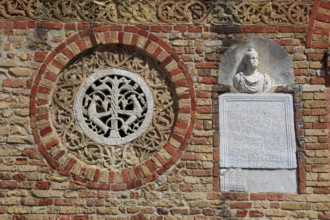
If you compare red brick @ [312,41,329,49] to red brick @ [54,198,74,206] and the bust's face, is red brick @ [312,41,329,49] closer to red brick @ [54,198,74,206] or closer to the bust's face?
the bust's face

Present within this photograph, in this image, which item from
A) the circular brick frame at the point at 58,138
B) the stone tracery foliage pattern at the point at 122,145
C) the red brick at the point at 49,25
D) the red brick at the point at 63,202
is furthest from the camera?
the red brick at the point at 49,25

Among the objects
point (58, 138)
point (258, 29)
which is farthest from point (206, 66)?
point (58, 138)

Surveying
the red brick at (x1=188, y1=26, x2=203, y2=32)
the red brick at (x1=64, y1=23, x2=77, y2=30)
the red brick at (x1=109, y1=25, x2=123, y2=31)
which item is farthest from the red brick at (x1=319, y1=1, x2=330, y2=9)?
the red brick at (x1=64, y1=23, x2=77, y2=30)

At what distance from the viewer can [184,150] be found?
21.4ft

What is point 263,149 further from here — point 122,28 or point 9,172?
point 9,172

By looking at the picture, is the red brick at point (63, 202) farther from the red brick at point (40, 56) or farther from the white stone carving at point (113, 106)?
the red brick at point (40, 56)

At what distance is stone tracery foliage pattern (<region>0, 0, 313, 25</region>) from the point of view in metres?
6.86

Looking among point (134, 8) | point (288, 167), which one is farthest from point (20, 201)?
point (288, 167)

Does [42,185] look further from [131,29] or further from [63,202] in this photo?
[131,29]

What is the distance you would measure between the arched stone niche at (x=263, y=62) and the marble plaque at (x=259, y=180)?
3.39 ft

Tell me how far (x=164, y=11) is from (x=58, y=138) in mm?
2087

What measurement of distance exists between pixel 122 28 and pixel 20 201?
2450mm

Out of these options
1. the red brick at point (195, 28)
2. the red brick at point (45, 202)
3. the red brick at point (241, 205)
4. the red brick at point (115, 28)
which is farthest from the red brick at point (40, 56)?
the red brick at point (241, 205)

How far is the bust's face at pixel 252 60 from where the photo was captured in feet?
22.1
